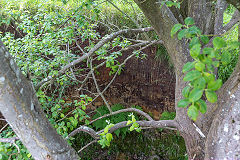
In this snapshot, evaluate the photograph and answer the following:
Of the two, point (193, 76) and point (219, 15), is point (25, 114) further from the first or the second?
point (219, 15)

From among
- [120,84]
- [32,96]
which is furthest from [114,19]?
[32,96]

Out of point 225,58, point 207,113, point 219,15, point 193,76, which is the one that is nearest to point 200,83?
point 193,76

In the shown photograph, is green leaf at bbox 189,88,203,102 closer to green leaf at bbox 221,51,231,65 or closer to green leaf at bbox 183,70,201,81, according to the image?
green leaf at bbox 183,70,201,81

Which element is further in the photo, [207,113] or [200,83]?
[207,113]

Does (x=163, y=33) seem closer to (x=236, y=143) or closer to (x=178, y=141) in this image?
(x=236, y=143)

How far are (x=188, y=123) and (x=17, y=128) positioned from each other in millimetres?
1448

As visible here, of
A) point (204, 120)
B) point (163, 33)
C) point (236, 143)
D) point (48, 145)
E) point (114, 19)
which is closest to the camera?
point (236, 143)

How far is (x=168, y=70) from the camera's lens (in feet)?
14.1

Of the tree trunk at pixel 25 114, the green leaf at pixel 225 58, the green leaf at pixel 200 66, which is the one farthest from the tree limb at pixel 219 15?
the tree trunk at pixel 25 114

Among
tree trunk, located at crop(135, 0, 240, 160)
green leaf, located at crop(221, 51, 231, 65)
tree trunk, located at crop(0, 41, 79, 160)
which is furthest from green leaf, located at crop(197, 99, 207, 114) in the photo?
tree trunk, located at crop(0, 41, 79, 160)

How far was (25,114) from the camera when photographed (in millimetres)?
1243

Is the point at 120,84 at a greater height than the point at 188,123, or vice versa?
the point at 188,123

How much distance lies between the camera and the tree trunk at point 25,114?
1.15 meters

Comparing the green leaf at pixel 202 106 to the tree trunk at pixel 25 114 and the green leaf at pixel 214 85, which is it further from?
the tree trunk at pixel 25 114
